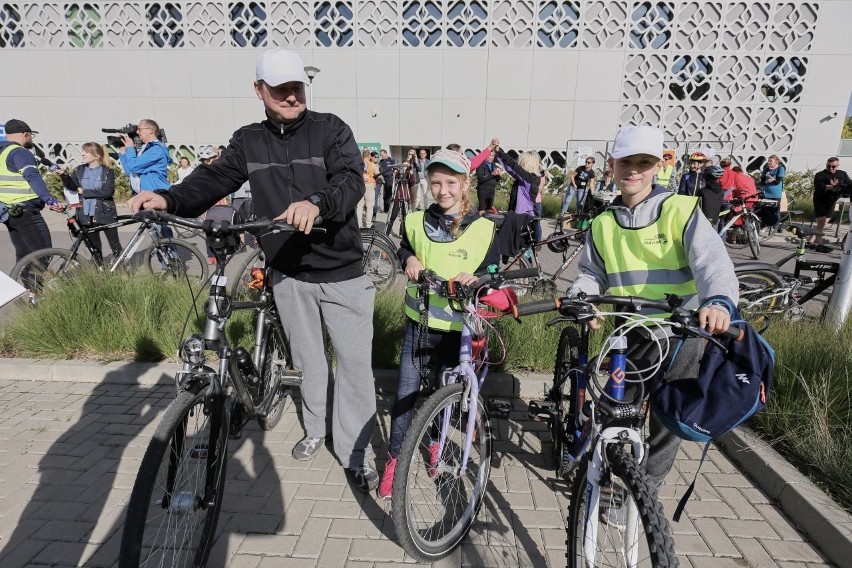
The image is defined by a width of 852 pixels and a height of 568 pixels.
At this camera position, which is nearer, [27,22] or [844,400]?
[844,400]

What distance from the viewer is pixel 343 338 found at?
2.99 m

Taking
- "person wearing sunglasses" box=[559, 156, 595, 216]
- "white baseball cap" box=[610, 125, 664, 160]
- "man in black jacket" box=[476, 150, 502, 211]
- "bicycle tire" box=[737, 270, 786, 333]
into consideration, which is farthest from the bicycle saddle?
"person wearing sunglasses" box=[559, 156, 595, 216]

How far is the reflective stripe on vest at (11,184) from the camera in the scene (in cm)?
601

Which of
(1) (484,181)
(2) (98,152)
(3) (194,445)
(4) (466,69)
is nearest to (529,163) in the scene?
(1) (484,181)

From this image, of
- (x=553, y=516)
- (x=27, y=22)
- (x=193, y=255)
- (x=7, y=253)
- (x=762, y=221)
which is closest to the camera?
(x=553, y=516)

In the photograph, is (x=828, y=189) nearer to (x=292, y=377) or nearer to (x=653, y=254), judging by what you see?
(x=653, y=254)

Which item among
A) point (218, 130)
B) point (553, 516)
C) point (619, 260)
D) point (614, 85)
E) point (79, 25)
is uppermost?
point (79, 25)

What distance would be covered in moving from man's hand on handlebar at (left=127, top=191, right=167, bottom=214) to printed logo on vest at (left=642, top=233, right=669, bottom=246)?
7.70 ft

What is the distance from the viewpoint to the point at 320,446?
11.4 feet

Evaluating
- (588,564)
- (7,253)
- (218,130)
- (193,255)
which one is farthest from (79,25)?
(588,564)

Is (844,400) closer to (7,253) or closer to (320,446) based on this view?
(320,446)

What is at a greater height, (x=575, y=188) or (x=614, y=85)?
(x=614, y=85)

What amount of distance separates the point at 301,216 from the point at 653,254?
1.64 meters

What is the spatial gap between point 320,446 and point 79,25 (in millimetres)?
30266
